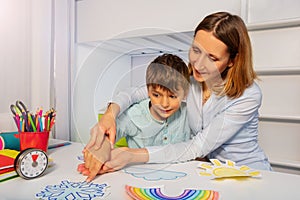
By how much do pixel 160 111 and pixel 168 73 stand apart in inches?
4.3

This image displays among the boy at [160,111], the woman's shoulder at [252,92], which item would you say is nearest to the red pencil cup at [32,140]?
the boy at [160,111]

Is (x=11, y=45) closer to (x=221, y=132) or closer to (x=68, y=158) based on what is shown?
(x=68, y=158)

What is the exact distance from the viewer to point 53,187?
653 mm

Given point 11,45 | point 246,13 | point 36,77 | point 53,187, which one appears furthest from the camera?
point 36,77

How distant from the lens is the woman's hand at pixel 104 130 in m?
0.79

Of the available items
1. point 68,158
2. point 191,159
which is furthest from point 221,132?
point 68,158

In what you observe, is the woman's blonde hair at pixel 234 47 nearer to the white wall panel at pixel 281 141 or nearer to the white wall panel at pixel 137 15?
the white wall panel at pixel 137 15

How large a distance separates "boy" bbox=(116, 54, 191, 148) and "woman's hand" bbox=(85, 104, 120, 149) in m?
0.02

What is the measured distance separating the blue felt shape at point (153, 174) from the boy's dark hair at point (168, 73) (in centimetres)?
22

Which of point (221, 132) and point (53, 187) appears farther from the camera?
point (221, 132)

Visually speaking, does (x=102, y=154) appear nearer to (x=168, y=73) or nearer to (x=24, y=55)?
(x=168, y=73)

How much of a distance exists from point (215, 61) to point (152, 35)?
21cm

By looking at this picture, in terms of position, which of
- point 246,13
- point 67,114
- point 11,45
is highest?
point 246,13

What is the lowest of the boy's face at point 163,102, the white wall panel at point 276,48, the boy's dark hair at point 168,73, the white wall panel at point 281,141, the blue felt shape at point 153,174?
the white wall panel at point 281,141
